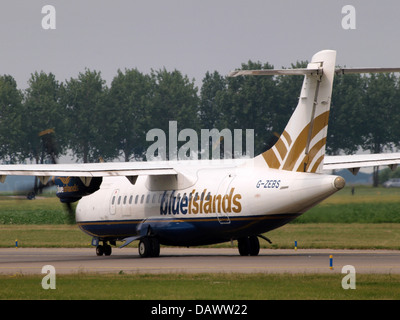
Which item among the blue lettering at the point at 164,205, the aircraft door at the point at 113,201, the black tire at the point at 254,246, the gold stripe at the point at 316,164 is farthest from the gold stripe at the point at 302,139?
the aircraft door at the point at 113,201

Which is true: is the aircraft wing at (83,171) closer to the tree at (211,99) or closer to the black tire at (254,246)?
the black tire at (254,246)

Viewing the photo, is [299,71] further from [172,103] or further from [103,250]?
[172,103]

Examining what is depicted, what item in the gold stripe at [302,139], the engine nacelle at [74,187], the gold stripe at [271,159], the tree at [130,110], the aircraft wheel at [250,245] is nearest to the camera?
the gold stripe at [302,139]

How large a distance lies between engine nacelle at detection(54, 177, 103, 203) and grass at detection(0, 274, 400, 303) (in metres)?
10.7

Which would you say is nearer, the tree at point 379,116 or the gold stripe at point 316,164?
the gold stripe at point 316,164

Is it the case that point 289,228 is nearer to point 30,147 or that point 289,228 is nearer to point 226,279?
point 226,279

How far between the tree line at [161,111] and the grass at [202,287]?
217ft

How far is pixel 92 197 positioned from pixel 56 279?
14.5 m

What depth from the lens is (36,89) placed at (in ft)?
370

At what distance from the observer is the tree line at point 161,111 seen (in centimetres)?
9569

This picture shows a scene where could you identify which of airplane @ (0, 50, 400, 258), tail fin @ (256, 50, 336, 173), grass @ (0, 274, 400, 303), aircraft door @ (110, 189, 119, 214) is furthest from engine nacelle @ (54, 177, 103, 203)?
grass @ (0, 274, 400, 303)

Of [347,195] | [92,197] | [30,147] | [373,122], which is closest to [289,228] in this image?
[347,195]

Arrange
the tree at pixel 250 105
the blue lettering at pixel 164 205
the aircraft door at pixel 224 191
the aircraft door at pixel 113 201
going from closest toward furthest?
the aircraft door at pixel 224 191 → the blue lettering at pixel 164 205 → the aircraft door at pixel 113 201 → the tree at pixel 250 105
